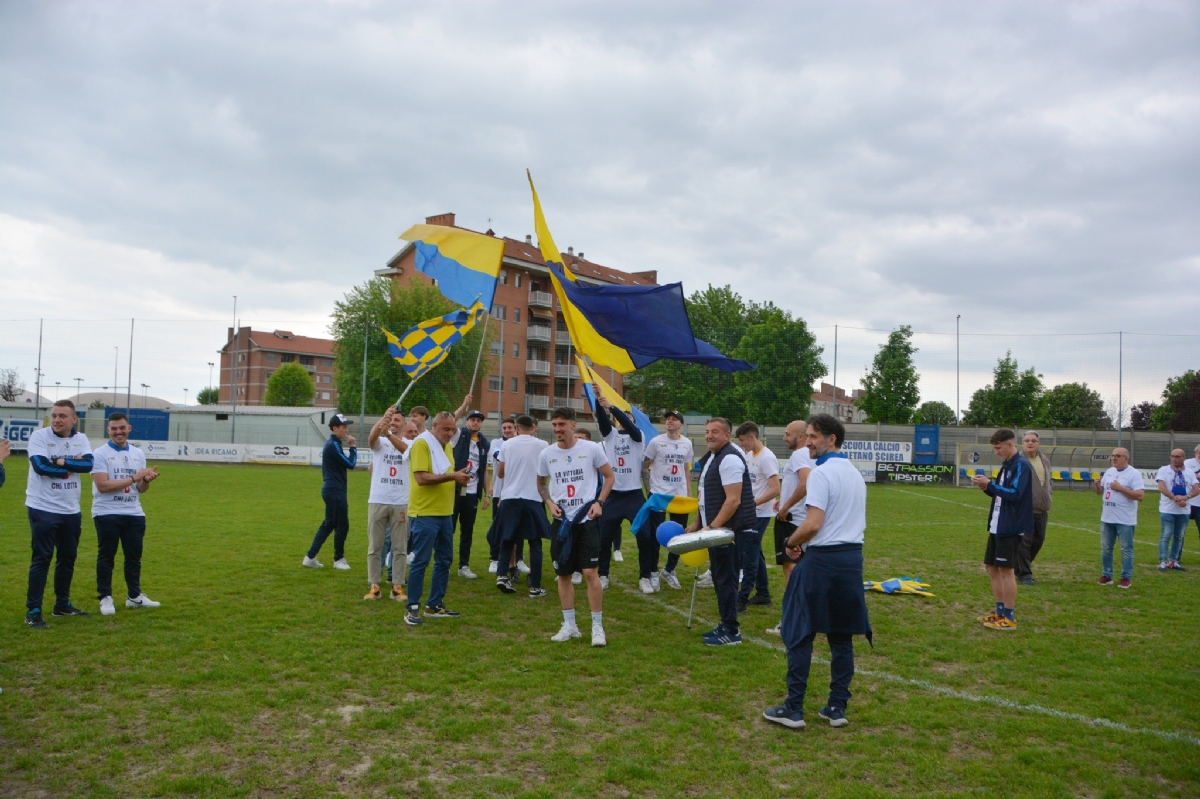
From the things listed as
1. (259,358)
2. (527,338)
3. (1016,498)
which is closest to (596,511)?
(1016,498)

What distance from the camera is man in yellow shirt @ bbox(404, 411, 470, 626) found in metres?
7.69

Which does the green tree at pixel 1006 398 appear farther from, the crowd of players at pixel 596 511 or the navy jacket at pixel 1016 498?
the navy jacket at pixel 1016 498

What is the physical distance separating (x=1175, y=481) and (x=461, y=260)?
35.4 feet

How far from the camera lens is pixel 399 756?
184 inches

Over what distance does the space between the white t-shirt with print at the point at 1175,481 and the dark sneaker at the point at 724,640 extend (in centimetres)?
802

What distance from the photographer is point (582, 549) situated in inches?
284

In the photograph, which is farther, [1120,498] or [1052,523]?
[1052,523]

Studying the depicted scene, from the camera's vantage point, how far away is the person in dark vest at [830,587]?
5305 millimetres

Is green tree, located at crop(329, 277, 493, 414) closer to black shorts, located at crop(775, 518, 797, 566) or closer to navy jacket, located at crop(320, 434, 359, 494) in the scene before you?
navy jacket, located at crop(320, 434, 359, 494)

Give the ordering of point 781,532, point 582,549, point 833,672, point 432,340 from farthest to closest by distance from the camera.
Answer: point 432,340, point 781,532, point 582,549, point 833,672

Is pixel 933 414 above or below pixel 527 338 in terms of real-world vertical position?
below

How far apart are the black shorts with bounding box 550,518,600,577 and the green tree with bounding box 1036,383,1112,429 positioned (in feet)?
101

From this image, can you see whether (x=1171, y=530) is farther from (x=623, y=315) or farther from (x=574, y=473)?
(x=574, y=473)

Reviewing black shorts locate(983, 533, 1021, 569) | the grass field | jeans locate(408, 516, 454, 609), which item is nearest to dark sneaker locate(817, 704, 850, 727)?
the grass field
